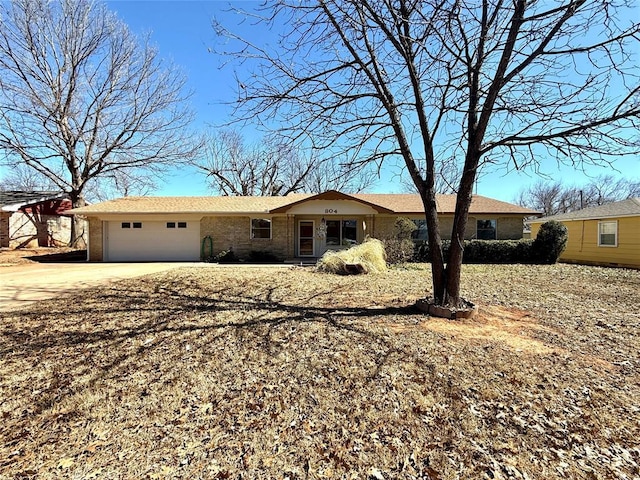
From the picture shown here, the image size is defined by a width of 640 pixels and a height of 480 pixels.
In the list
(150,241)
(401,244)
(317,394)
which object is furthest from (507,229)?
(150,241)

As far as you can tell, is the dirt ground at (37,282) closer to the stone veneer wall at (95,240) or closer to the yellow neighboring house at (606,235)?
the stone veneer wall at (95,240)

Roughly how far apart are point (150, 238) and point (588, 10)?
1731 cm

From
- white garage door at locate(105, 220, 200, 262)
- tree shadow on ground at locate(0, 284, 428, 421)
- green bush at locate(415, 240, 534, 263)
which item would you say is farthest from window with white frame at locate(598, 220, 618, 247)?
white garage door at locate(105, 220, 200, 262)

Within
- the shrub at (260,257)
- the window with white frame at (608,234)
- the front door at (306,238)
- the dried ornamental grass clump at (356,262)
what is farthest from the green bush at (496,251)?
the shrub at (260,257)

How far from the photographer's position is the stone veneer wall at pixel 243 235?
16.2 metres

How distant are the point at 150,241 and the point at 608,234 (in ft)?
72.7

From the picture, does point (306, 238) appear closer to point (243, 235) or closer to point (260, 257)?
point (260, 257)

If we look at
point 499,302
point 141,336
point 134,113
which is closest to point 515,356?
point 499,302

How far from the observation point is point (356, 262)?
1085cm

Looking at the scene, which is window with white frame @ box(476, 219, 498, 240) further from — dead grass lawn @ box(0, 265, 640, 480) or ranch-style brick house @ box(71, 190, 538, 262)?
dead grass lawn @ box(0, 265, 640, 480)

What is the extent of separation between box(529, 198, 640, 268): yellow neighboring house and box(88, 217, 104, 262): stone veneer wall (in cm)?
2379

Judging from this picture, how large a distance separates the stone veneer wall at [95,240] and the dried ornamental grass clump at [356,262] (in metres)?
11.7

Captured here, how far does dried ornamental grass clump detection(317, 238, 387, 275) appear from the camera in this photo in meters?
10.8

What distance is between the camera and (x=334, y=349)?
4.14 metres
